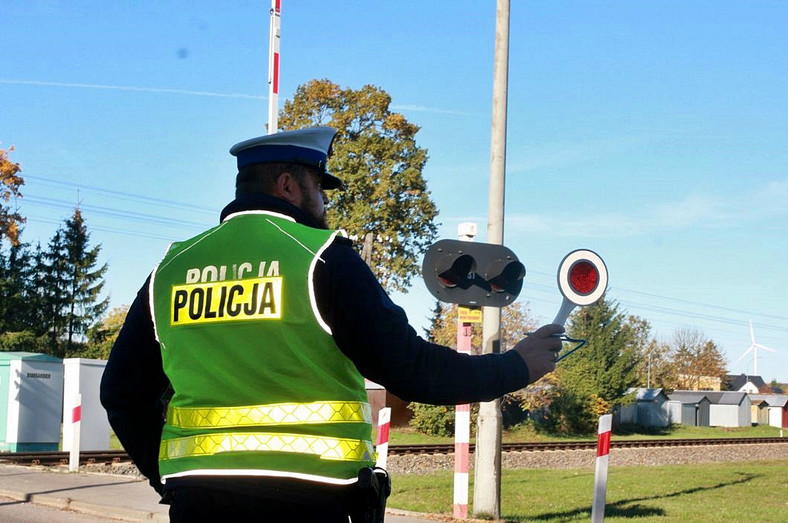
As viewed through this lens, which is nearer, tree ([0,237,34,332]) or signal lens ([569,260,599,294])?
signal lens ([569,260,599,294])

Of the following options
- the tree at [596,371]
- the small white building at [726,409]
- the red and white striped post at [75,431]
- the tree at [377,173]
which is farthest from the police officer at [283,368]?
the small white building at [726,409]

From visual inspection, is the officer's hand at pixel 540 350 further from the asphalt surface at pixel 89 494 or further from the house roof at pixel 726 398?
the house roof at pixel 726 398

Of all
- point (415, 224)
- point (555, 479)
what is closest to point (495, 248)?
point (555, 479)

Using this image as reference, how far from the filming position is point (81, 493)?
45.2 feet

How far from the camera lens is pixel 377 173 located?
43.4 m

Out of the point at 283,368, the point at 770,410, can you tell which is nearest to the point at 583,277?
the point at 283,368

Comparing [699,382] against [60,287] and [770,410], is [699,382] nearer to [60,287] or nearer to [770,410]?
[770,410]

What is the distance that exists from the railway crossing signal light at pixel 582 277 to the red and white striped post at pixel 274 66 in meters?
10.3

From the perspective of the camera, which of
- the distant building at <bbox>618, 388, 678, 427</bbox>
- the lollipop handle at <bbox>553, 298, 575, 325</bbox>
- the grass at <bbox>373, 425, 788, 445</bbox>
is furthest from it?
the distant building at <bbox>618, 388, 678, 427</bbox>

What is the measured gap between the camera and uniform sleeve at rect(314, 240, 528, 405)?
2.38 metres

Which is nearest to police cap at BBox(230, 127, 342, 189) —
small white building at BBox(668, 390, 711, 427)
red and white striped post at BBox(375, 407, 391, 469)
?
red and white striped post at BBox(375, 407, 391, 469)

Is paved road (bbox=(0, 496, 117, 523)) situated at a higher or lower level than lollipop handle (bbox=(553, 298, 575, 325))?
lower

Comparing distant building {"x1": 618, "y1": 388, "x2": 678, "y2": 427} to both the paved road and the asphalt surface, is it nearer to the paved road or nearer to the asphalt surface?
the asphalt surface

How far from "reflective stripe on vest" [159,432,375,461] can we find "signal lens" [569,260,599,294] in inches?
55.2
